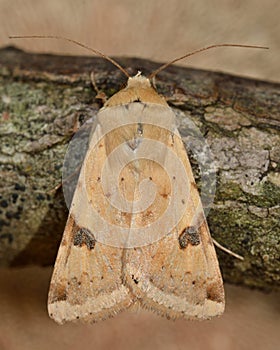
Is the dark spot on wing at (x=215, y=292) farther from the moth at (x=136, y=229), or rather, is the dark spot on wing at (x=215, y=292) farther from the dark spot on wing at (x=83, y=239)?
the dark spot on wing at (x=83, y=239)

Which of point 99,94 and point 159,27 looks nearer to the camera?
point 99,94

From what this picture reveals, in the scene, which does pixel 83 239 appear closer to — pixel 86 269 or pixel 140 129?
pixel 86 269

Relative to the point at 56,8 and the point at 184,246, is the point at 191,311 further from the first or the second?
the point at 56,8

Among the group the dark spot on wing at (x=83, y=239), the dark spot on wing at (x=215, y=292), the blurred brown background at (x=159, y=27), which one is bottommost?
the dark spot on wing at (x=215, y=292)

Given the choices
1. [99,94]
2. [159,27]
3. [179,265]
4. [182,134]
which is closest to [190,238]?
[179,265]

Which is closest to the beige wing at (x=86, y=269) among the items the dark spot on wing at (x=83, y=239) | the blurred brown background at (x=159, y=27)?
the dark spot on wing at (x=83, y=239)

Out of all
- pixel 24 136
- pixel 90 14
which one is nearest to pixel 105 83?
pixel 24 136

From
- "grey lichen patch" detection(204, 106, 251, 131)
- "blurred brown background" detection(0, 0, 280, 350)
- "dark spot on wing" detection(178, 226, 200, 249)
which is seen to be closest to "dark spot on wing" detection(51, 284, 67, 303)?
"dark spot on wing" detection(178, 226, 200, 249)

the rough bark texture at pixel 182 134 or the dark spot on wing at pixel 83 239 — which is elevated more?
the rough bark texture at pixel 182 134
